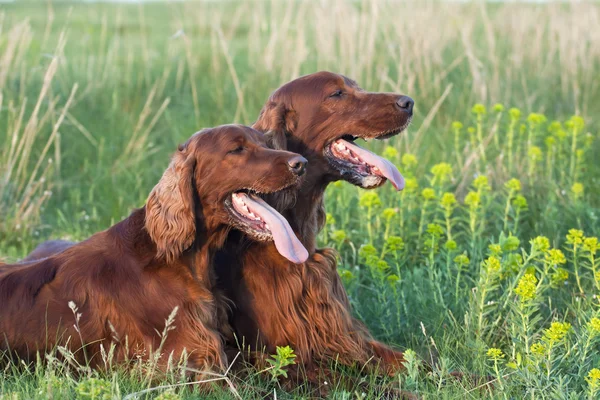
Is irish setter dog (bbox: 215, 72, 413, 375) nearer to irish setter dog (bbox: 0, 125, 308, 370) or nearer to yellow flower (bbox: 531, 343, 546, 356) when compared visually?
irish setter dog (bbox: 0, 125, 308, 370)

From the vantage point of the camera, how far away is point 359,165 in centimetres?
357

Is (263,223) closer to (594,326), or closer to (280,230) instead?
(280,230)

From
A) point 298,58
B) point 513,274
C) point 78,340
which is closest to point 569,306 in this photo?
point 513,274

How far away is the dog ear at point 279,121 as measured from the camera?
3555 millimetres

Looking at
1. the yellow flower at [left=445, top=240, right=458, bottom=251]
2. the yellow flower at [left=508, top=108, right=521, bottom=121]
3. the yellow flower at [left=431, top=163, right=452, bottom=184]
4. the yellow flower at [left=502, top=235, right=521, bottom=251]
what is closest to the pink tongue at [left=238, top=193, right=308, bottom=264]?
the yellow flower at [left=445, top=240, right=458, bottom=251]

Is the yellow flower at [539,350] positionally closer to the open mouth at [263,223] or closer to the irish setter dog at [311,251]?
the irish setter dog at [311,251]

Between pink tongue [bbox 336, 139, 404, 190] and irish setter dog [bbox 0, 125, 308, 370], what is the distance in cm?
42

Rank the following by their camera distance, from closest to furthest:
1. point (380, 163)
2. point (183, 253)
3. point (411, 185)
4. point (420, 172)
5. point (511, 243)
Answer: point (183, 253), point (380, 163), point (511, 243), point (411, 185), point (420, 172)

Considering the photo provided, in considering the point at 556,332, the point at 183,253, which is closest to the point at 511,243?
the point at 556,332

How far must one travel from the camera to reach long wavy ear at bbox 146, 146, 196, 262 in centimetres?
321

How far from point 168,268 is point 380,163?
939 millimetres

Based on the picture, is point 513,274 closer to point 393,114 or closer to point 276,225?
point 393,114

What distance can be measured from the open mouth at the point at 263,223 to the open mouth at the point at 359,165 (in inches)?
15.6

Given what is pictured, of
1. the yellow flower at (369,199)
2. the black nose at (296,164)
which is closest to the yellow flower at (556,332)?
the black nose at (296,164)
